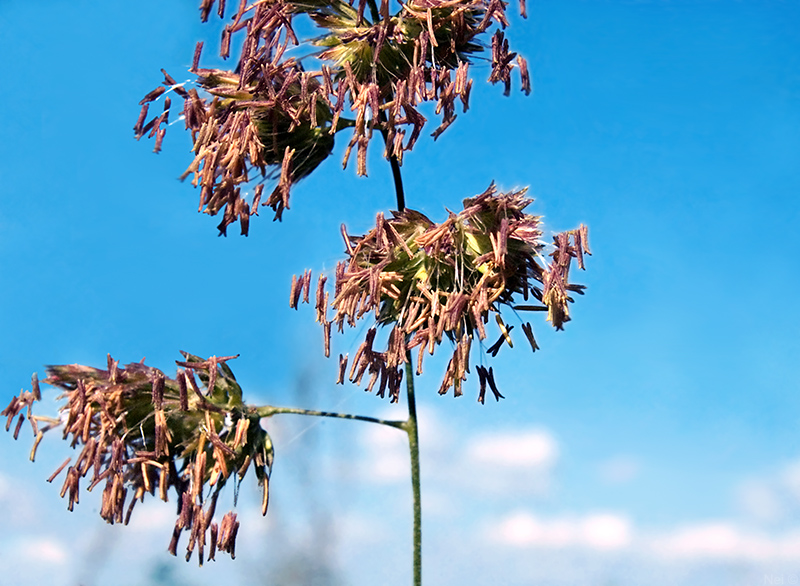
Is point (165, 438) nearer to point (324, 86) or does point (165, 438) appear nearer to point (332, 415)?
point (332, 415)

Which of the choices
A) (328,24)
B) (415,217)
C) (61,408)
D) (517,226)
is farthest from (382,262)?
(61,408)

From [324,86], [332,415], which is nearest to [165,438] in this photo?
[332,415]

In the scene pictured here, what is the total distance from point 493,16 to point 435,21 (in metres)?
0.41

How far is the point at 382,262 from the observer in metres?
5.96

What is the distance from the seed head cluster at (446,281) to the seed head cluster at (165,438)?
34.5 inches

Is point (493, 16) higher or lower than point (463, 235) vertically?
higher

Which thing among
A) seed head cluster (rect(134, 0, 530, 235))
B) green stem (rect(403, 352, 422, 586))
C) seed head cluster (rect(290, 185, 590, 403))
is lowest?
green stem (rect(403, 352, 422, 586))

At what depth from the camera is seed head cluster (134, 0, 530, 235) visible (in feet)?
20.2

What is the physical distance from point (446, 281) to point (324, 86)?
1600 millimetres

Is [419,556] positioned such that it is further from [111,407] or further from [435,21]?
[435,21]

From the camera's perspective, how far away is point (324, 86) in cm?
628

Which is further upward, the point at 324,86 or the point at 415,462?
the point at 324,86

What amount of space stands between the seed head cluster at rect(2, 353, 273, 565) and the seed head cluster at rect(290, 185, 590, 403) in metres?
0.88

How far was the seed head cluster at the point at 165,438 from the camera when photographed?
20.3ft
